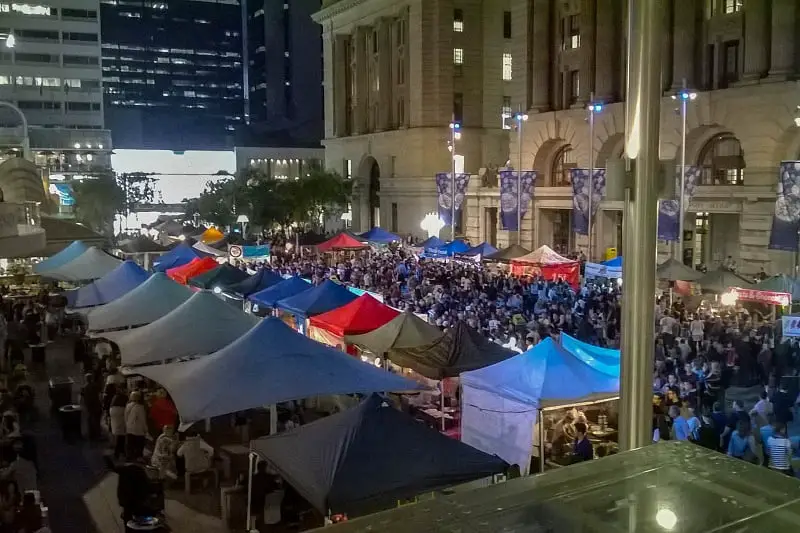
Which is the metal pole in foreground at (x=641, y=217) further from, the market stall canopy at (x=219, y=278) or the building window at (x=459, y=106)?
the building window at (x=459, y=106)

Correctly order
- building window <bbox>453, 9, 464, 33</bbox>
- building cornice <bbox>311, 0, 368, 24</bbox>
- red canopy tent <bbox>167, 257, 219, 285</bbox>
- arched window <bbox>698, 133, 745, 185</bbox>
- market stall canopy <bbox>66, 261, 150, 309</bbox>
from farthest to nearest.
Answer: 1. building cornice <bbox>311, 0, 368, 24</bbox>
2. building window <bbox>453, 9, 464, 33</bbox>
3. arched window <bbox>698, 133, 745, 185</bbox>
4. red canopy tent <bbox>167, 257, 219, 285</bbox>
5. market stall canopy <bbox>66, 261, 150, 309</bbox>

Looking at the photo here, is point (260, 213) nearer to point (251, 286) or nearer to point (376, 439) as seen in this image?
point (251, 286)

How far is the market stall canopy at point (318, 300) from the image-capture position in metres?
18.8

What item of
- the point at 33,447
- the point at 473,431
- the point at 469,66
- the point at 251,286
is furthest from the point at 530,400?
the point at 469,66

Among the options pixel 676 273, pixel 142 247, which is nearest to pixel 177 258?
pixel 142 247

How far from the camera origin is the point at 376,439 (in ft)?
27.8

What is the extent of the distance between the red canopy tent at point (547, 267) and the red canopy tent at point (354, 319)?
482 inches

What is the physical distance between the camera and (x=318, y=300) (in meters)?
19.0

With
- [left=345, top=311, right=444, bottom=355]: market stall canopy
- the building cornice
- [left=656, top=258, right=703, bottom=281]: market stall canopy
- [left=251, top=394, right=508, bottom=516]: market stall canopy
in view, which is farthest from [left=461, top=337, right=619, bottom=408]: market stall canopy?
the building cornice

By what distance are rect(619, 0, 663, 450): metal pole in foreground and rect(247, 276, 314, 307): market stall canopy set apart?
1548cm

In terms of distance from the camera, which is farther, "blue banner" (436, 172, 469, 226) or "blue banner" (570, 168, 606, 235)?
"blue banner" (436, 172, 469, 226)

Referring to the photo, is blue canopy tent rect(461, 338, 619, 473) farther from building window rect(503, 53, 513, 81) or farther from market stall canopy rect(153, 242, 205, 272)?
building window rect(503, 53, 513, 81)

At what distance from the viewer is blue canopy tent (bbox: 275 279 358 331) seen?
61.6 feet

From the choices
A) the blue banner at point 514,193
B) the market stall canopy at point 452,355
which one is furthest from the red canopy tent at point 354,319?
the blue banner at point 514,193
